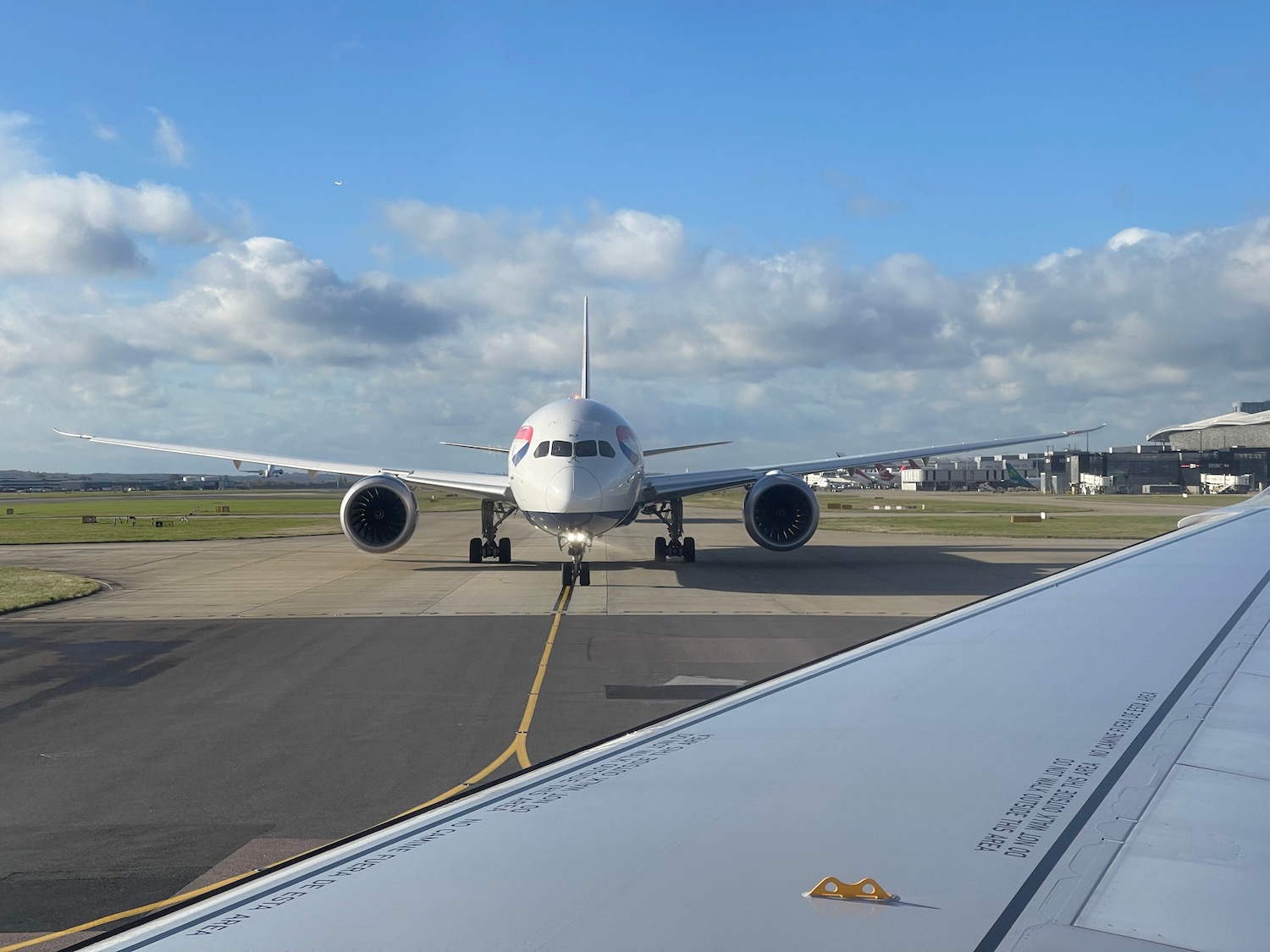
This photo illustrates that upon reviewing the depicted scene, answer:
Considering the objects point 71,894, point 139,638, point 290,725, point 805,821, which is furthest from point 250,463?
point 805,821

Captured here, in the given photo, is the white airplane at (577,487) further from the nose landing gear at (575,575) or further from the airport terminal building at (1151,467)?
the airport terminal building at (1151,467)

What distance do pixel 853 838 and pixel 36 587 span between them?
23883 millimetres

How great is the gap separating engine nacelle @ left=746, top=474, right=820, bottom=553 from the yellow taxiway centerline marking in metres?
8.08

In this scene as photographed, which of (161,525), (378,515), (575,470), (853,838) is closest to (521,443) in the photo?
(575,470)

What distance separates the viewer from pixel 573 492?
19.8m

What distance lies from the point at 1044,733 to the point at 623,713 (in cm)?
682

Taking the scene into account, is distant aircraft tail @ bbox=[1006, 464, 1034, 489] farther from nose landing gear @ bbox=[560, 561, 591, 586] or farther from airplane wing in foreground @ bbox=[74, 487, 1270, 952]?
airplane wing in foreground @ bbox=[74, 487, 1270, 952]

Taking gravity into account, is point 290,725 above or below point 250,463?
below

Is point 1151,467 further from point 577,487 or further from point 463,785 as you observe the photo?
point 463,785

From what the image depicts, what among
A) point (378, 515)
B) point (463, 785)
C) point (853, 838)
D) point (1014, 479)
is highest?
point (1014, 479)

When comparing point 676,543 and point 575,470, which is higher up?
point 575,470

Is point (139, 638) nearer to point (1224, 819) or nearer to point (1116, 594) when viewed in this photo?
point (1116, 594)

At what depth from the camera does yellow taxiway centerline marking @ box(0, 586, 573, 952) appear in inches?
177

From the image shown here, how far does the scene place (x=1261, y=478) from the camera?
270 ft
